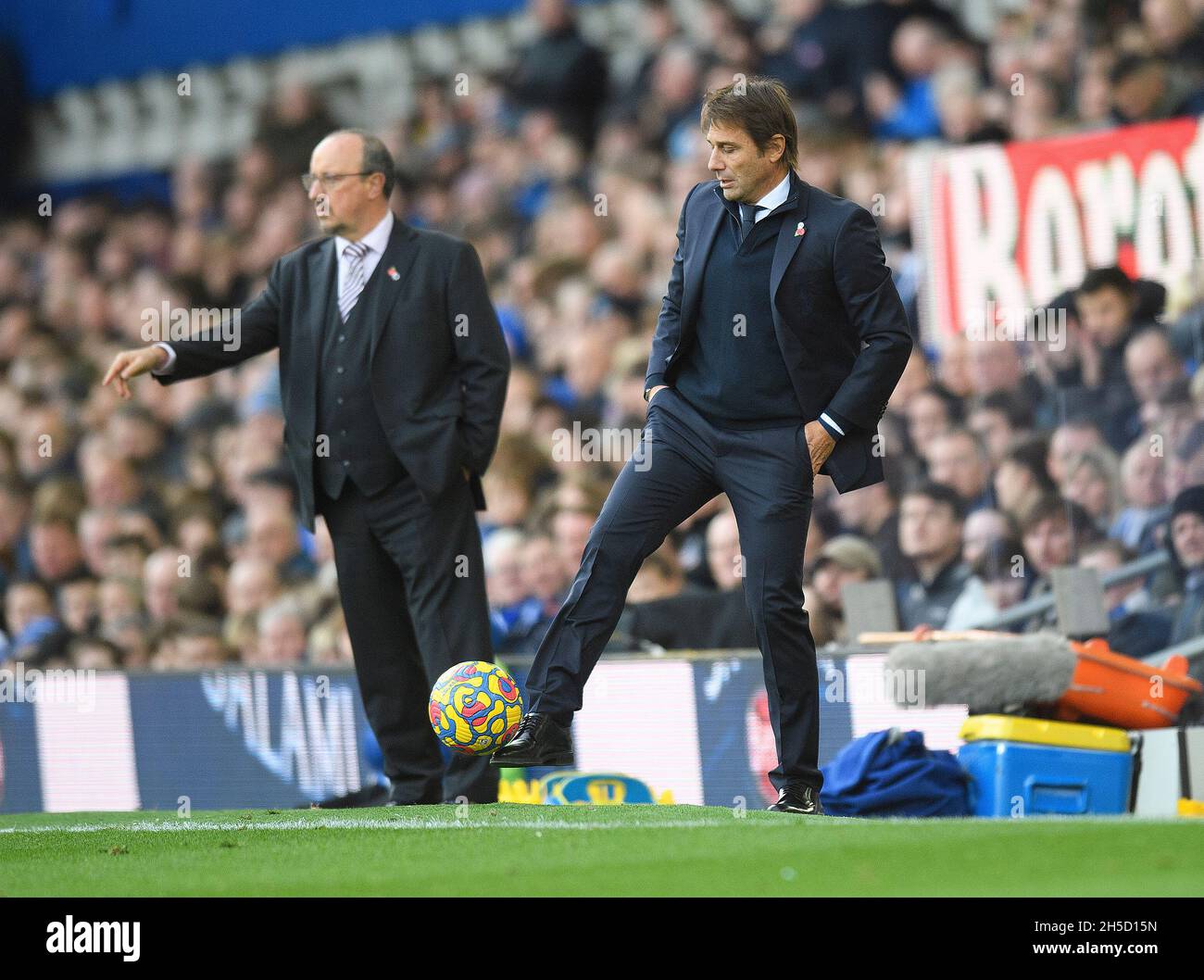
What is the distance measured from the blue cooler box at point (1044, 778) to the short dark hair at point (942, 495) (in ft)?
6.45

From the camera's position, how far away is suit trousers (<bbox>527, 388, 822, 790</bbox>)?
513 cm

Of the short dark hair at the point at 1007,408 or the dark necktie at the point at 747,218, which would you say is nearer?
the dark necktie at the point at 747,218

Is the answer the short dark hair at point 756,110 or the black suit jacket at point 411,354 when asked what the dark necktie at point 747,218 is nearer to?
the short dark hair at point 756,110

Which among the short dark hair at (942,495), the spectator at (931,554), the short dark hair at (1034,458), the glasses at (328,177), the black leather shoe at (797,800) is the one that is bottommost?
the black leather shoe at (797,800)

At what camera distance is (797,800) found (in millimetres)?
5121

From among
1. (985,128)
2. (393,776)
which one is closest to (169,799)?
(393,776)

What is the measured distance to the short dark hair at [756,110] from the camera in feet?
16.9

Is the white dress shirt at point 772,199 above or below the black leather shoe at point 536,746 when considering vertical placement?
above

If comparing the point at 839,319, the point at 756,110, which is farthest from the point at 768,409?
the point at 756,110

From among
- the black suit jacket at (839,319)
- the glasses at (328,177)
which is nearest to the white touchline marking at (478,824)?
the black suit jacket at (839,319)

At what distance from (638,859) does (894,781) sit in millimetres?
1996

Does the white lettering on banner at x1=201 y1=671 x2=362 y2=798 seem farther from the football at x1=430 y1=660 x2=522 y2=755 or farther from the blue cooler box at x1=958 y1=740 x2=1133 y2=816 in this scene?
the blue cooler box at x1=958 y1=740 x2=1133 y2=816
